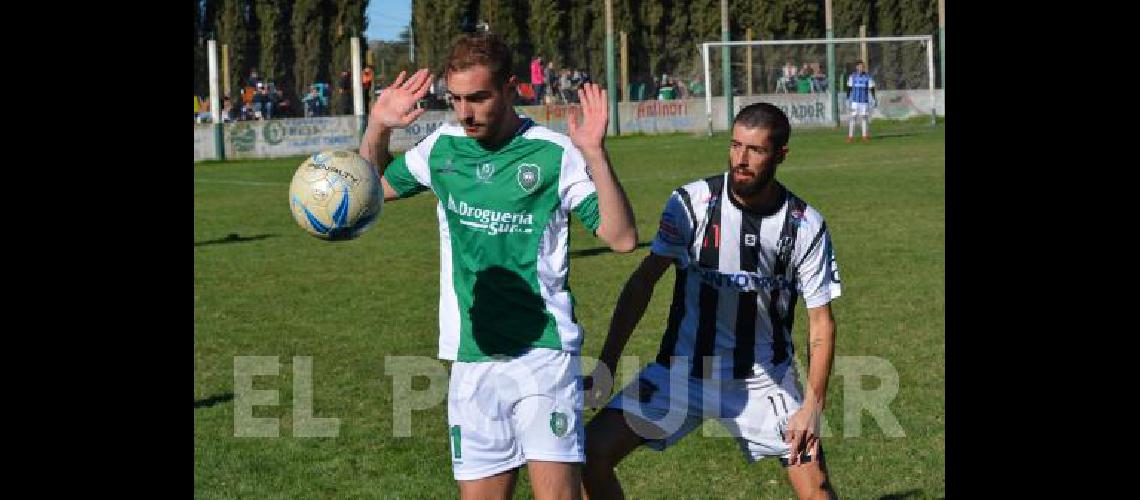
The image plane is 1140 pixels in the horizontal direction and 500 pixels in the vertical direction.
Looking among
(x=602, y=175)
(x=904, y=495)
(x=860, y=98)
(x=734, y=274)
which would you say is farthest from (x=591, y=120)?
(x=860, y=98)

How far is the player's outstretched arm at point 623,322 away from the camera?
642 cm

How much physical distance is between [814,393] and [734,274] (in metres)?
0.72

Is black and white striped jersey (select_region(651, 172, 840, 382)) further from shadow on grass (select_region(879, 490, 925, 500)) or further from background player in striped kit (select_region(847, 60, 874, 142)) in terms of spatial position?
background player in striped kit (select_region(847, 60, 874, 142))

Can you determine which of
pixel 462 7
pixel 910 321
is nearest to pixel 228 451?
pixel 910 321

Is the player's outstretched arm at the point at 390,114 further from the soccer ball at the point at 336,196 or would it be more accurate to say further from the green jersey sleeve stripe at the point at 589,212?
the green jersey sleeve stripe at the point at 589,212

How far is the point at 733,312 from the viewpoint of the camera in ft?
22.2

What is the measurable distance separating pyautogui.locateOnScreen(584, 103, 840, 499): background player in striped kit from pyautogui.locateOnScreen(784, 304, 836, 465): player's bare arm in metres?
0.04

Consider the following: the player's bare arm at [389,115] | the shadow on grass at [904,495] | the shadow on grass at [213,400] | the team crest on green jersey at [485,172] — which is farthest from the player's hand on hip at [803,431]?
the shadow on grass at [213,400]

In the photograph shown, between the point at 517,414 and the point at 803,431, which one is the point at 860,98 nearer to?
the point at 803,431

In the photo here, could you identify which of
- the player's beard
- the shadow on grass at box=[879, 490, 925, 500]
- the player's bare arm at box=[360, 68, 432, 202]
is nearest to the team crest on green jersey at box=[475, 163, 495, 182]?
the player's bare arm at box=[360, 68, 432, 202]

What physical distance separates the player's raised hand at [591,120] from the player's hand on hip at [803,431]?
171 cm
